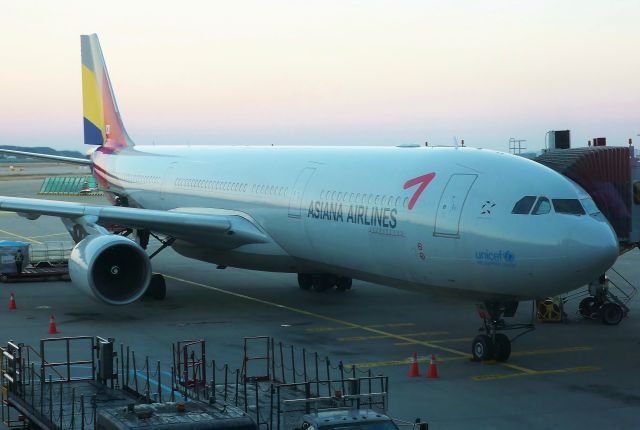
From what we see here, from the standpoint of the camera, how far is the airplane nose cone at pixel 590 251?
57.3 ft

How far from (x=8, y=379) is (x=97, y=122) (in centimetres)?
2560

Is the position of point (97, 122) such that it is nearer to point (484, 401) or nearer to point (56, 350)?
point (56, 350)

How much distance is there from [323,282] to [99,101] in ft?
47.7

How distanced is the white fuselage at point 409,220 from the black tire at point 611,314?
5.70m

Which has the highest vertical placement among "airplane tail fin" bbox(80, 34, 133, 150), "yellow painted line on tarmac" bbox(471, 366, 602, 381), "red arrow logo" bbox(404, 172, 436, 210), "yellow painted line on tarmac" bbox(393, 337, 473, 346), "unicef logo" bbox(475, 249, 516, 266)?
"airplane tail fin" bbox(80, 34, 133, 150)

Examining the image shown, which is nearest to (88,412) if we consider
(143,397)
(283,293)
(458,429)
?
(143,397)

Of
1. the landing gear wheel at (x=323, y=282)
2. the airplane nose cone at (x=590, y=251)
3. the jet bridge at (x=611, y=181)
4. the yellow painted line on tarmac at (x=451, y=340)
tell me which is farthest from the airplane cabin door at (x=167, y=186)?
the airplane nose cone at (x=590, y=251)

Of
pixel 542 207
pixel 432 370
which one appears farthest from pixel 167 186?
pixel 542 207

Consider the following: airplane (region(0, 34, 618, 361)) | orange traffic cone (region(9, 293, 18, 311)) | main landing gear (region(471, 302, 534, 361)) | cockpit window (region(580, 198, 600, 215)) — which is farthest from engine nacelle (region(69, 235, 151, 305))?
cockpit window (region(580, 198, 600, 215))

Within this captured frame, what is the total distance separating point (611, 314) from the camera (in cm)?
A: 2386

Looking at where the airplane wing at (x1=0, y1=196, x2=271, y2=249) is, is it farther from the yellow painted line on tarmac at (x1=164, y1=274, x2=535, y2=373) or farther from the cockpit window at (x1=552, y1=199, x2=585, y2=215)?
the cockpit window at (x1=552, y1=199, x2=585, y2=215)

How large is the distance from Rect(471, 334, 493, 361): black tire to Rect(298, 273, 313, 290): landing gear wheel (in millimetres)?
10340

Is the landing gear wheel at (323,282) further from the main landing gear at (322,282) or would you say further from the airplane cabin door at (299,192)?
the airplane cabin door at (299,192)

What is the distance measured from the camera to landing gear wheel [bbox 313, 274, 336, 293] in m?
28.8
